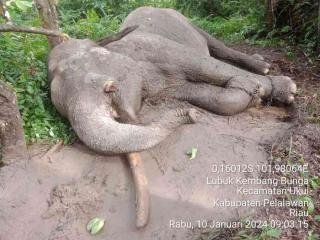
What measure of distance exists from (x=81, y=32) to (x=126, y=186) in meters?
3.26

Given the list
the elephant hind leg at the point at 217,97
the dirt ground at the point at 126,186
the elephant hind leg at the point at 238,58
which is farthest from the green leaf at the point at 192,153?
the elephant hind leg at the point at 238,58

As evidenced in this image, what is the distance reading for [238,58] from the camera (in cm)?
529

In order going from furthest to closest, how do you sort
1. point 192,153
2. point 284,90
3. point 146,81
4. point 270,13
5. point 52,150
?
point 270,13 < point 284,90 < point 146,81 < point 52,150 < point 192,153

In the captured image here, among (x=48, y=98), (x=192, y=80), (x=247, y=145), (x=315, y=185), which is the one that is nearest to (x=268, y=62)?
(x=192, y=80)

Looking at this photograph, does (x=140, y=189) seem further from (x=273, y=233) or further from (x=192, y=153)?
(x=273, y=233)

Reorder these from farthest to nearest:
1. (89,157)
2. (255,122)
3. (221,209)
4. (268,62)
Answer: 1. (268,62)
2. (255,122)
3. (89,157)
4. (221,209)

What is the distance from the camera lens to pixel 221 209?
358 cm

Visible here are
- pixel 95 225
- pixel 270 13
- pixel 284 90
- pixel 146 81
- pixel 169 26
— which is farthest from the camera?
pixel 270 13

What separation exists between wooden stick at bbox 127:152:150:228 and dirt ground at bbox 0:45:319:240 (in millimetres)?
75

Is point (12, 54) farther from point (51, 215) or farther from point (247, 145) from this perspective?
point (247, 145)

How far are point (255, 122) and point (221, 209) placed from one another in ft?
3.79

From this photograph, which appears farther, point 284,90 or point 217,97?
point 284,90
